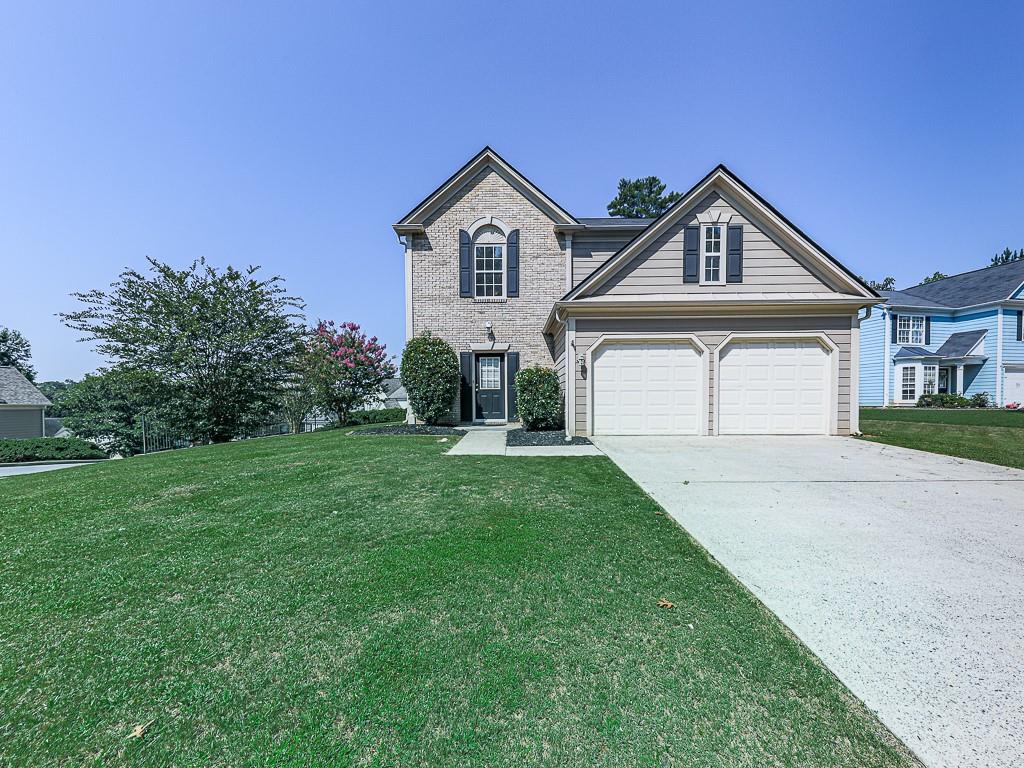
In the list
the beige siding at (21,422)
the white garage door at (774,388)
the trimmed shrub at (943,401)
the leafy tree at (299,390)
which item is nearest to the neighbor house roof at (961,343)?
the trimmed shrub at (943,401)

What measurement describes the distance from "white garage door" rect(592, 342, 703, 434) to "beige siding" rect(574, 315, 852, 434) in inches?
13.1

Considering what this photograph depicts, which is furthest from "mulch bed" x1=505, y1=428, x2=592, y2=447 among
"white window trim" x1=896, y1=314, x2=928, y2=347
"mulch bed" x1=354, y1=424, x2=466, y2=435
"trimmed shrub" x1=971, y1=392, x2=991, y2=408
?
"trimmed shrub" x1=971, y1=392, x2=991, y2=408

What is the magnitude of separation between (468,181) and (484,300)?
376 centimetres

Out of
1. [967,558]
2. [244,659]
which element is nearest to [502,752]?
[244,659]

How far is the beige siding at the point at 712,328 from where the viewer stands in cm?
1021

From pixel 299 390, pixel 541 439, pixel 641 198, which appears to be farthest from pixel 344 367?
pixel 641 198

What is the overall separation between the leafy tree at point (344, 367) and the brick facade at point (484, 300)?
6452 millimetres

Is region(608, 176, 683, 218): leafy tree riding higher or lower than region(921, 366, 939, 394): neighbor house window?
higher

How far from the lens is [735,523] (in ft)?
14.2

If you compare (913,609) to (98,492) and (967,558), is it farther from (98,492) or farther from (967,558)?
(98,492)

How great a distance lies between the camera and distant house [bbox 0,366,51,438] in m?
21.0

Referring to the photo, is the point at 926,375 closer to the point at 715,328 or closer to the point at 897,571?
the point at 715,328

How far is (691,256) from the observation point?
416 inches

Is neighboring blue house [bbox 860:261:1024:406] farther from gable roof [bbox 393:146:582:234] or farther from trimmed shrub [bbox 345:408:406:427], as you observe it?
trimmed shrub [bbox 345:408:406:427]
